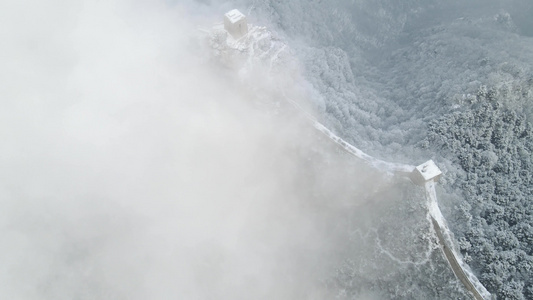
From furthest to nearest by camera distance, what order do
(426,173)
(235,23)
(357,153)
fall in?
(235,23)
(357,153)
(426,173)

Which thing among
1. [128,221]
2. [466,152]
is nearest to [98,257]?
[128,221]

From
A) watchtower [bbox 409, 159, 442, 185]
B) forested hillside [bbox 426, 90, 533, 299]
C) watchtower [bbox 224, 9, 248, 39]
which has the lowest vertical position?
forested hillside [bbox 426, 90, 533, 299]

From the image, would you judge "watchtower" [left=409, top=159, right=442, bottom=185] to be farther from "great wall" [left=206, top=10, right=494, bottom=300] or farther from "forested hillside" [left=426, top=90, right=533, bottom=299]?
"forested hillside" [left=426, top=90, right=533, bottom=299]

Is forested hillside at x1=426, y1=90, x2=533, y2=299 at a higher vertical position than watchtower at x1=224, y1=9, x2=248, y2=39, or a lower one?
lower

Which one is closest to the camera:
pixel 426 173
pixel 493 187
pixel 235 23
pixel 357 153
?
pixel 426 173

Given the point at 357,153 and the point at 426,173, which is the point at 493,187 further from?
the point at 357,153

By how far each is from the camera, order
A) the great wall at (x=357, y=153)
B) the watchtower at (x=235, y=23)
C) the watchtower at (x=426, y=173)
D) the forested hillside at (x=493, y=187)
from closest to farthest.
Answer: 1. the forested hillside at (x=493, y=187)
2. the great wall at (x=357, y=153)
3. the watchtower at (x=426, y=173)
4. the watchtower at (x=235, y=23)

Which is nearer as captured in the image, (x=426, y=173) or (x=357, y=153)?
(x=426, y=173)

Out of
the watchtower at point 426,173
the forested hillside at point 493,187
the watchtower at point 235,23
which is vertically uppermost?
the watchtower at point 235,23

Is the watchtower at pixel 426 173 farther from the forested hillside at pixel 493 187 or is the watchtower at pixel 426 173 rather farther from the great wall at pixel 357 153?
the forested hillside at pixel 493 187

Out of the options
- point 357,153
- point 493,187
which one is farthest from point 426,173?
point 493,187

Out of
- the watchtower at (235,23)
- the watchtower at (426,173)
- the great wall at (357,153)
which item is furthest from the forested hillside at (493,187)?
the watchtower at (235,23)

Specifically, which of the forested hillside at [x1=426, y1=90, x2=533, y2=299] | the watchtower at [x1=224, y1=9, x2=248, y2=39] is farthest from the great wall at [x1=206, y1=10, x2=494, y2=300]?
the forested hillside at [x1=426, y1=90, x2=533, y2=299]
